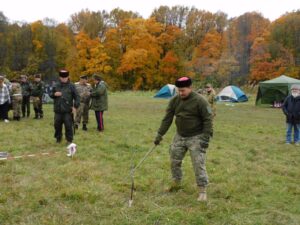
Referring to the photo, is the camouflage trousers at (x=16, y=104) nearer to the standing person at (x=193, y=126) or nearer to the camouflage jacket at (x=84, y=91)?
the camouflage jacket at (x=84, y=91)

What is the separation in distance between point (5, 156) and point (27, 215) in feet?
11.6

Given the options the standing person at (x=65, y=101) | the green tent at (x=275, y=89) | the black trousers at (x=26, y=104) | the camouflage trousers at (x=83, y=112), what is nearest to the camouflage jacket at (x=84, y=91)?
the camouflage trousers at (x=83, y=112)

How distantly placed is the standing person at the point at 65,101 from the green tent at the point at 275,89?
59.6 feet

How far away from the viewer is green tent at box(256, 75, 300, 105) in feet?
78.7

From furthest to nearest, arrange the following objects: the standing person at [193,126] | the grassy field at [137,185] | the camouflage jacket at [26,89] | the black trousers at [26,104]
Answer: the black trousers at [26,104], the camouflage jacket at [26,89], the standing person at [193,126], the grassy field at [137,185]

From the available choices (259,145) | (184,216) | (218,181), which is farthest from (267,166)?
(184,216)

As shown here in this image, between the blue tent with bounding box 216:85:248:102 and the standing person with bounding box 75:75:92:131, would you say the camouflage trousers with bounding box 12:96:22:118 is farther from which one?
the blue tent with bounding box 216:85:248:102

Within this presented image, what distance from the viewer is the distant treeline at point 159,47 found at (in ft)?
142

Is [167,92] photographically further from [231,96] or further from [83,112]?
[83,112]

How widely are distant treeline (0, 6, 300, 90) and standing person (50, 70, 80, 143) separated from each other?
34.9m

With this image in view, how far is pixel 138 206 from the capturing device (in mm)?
5164

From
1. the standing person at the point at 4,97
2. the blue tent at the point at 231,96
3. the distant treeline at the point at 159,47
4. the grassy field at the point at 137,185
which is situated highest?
the distant treeline at the point at 159,47

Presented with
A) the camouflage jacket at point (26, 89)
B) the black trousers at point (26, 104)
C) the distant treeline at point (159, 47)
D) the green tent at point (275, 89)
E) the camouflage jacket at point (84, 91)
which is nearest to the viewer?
the camouflage jacket at point (84, 91)

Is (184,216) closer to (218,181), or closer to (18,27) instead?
(218,181)
